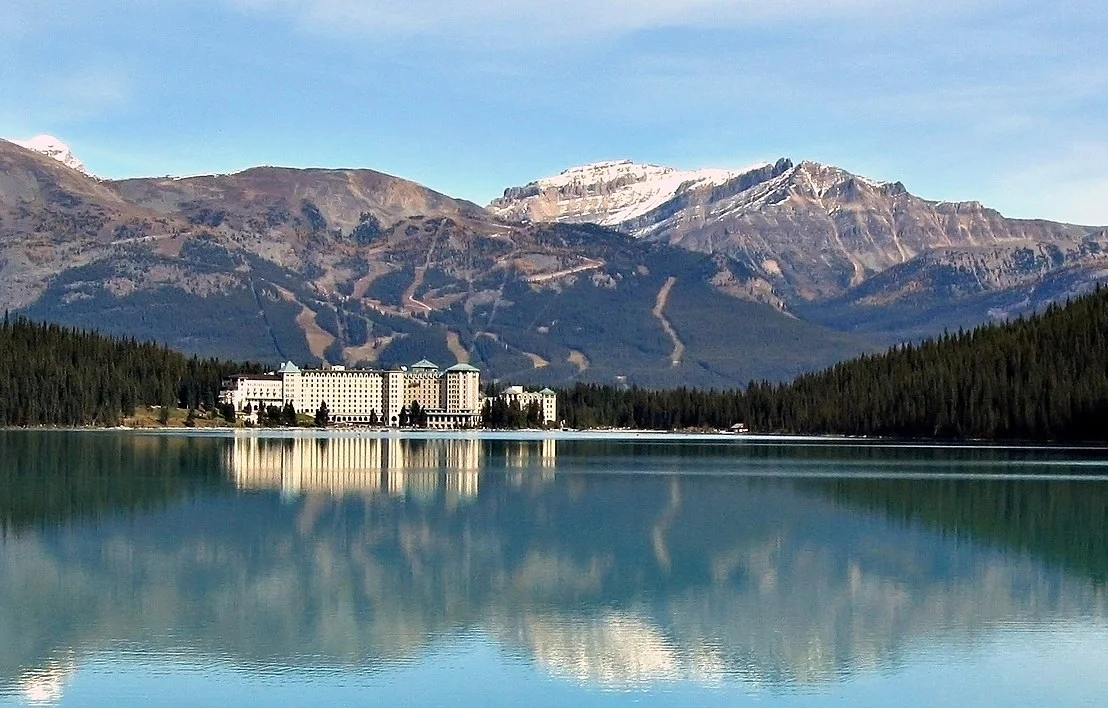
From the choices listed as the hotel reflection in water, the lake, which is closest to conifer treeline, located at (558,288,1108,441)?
the hotel reflection in water

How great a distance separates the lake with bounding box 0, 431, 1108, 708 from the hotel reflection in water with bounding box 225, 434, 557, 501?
1.10 m

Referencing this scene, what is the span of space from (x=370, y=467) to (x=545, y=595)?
60051 millimetres

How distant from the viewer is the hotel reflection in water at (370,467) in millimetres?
79125

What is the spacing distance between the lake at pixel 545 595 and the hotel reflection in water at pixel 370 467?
1.10 meters

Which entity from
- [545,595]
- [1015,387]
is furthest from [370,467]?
[1015,387]

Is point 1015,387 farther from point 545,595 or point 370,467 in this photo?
point 545,595

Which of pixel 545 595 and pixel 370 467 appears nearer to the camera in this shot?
pixel 545 595

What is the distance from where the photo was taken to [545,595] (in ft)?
139

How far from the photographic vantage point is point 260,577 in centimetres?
4441

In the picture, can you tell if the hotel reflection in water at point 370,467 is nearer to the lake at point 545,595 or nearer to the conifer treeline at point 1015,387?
the lake at point 545,595

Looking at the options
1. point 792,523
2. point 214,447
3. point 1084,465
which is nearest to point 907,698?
point 792,523

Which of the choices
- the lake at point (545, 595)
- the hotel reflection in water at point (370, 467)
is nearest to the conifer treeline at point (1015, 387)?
the hotel reflection in water at point (370, 467)

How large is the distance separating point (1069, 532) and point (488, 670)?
33.9 metres

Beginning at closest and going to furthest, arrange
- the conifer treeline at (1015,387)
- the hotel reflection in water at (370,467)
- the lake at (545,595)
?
the lake at (545,595) < the hotel reflection in water at (370,467) < the conifer treeline at (1015,387)
